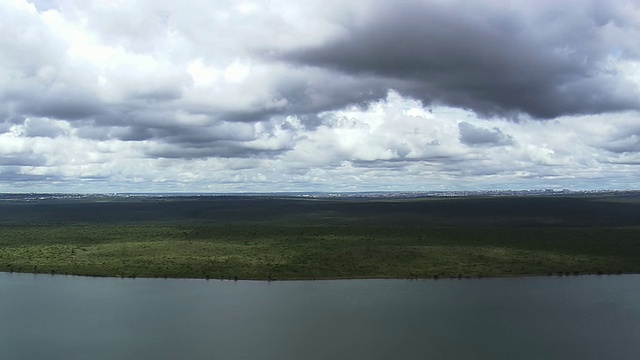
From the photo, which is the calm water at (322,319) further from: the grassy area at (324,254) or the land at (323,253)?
the grassy area at (324,254)

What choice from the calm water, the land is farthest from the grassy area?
the calm water

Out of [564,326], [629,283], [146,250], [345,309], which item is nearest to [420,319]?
A: [345,309]

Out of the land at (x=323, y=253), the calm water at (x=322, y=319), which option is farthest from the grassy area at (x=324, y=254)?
the calm water at (x=322, y=319)

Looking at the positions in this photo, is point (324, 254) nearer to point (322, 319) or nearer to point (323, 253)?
point (323, 253)

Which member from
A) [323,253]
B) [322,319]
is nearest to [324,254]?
[323,253]

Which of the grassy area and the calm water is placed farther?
the grassy area

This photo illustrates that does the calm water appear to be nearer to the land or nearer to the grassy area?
the land
